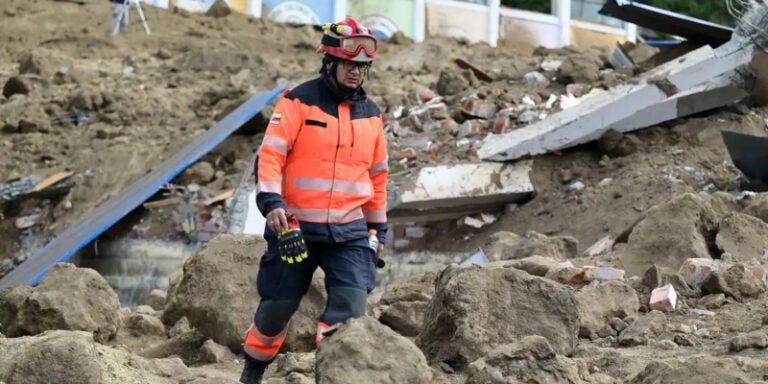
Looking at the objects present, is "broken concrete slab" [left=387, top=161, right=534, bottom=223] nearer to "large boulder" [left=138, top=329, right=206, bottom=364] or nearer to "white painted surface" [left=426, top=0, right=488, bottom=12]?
"large boulder" [left=138, top=329, right=206, bottom=364]

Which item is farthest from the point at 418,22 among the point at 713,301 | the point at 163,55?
the point at 713,301

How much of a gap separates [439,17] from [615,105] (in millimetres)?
13112

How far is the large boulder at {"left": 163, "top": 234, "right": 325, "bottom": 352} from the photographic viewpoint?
18.7 feet

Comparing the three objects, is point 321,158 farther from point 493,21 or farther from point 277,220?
point 493,21

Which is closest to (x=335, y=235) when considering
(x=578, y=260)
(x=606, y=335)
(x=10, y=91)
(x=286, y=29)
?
(x=606, y=335)

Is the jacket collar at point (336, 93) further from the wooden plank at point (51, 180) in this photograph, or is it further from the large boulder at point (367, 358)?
the wooden plank at point (51, 180)

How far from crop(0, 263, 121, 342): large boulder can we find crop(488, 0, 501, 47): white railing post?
61.1 feet

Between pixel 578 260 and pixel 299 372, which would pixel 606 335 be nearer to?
pixel 299 372

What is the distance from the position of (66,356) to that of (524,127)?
823cm

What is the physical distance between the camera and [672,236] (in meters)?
7.22

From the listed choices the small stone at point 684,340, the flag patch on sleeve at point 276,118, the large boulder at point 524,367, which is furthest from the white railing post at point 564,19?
the large boulder at point 524,367

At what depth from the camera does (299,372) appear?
4.84m

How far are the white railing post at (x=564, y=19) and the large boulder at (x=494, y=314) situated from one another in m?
20.9

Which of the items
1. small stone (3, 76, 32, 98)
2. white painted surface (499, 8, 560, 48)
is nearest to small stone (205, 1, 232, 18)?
small stone (3, 76, 32, 98)
